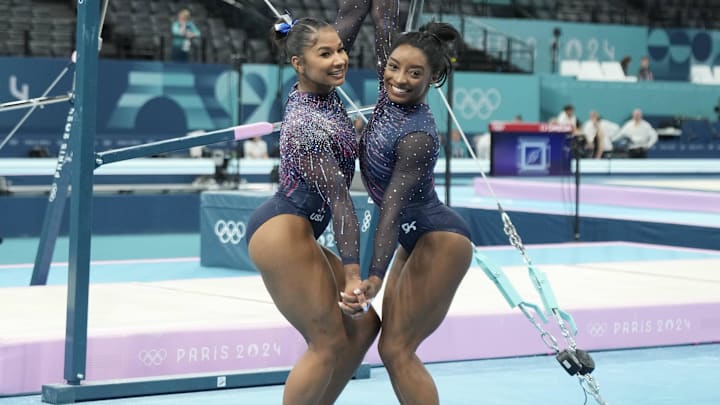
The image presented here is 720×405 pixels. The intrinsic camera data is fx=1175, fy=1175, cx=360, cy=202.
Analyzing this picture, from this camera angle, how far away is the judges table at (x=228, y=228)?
793cm

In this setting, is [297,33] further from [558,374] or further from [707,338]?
[707,338]

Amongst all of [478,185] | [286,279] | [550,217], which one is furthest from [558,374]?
[478,185]

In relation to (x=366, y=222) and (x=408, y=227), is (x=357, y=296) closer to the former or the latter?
(x=408, y=227)

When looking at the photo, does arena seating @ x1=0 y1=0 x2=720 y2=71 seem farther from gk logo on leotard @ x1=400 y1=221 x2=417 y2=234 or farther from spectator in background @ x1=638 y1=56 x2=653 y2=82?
gk logo on leotard @ x1=400 y1=221 x2=417 y2=234

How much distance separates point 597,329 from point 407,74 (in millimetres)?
2609

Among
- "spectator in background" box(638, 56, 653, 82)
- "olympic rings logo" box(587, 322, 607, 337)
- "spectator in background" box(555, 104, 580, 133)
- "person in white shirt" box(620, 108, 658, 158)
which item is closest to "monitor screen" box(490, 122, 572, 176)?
"spectator in background" box(555, 104, 580, 133)

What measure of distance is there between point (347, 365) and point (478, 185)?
10.8 meters

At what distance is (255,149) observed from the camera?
1625 centimetres

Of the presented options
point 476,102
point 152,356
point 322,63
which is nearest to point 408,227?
point 322,63

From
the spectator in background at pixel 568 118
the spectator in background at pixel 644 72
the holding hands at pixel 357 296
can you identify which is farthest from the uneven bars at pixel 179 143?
the spectator in background at pixel 644 72

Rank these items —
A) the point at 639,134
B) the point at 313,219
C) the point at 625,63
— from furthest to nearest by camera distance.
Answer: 1. the point at 625,63
2. the point at 639,134
3. the point at 313,219

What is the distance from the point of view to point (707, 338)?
5.76 m

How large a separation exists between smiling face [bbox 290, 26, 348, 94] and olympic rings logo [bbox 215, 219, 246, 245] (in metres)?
4.92

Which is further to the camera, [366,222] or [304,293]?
[366,222]
